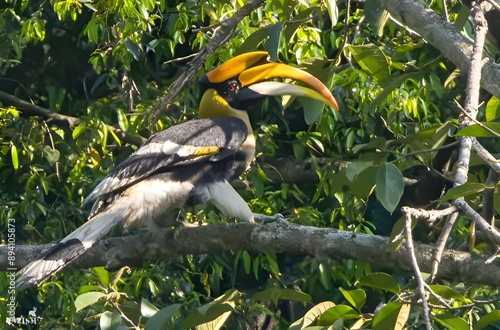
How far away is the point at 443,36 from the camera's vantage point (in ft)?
6.56

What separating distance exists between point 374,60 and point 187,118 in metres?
1.54

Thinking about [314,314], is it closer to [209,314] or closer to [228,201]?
[209,314]

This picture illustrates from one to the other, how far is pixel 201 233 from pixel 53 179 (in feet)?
4.51

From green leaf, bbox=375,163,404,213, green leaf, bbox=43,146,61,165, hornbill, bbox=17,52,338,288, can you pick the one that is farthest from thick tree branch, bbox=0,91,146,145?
green leaf, bbox=375,163,404,213

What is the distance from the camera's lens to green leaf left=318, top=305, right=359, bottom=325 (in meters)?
1.79

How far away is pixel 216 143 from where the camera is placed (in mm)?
3002

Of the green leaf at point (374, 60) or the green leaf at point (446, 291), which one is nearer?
A: the green leaf at point (446, 291)

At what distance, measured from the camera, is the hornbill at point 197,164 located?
106 inches

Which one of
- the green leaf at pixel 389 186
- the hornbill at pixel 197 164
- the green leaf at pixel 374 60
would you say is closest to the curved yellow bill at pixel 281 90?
the hornbill at pixel 197 164

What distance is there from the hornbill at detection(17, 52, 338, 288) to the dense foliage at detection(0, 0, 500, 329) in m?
0.10

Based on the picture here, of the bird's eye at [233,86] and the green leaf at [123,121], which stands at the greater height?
the bird's eye at [233,86]

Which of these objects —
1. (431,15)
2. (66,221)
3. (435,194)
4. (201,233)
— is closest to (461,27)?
(431,15)

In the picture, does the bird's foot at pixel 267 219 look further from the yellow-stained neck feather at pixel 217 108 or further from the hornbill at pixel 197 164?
the yellow-stained neck feather at pixel 217 108

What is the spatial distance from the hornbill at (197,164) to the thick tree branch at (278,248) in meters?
0.09
